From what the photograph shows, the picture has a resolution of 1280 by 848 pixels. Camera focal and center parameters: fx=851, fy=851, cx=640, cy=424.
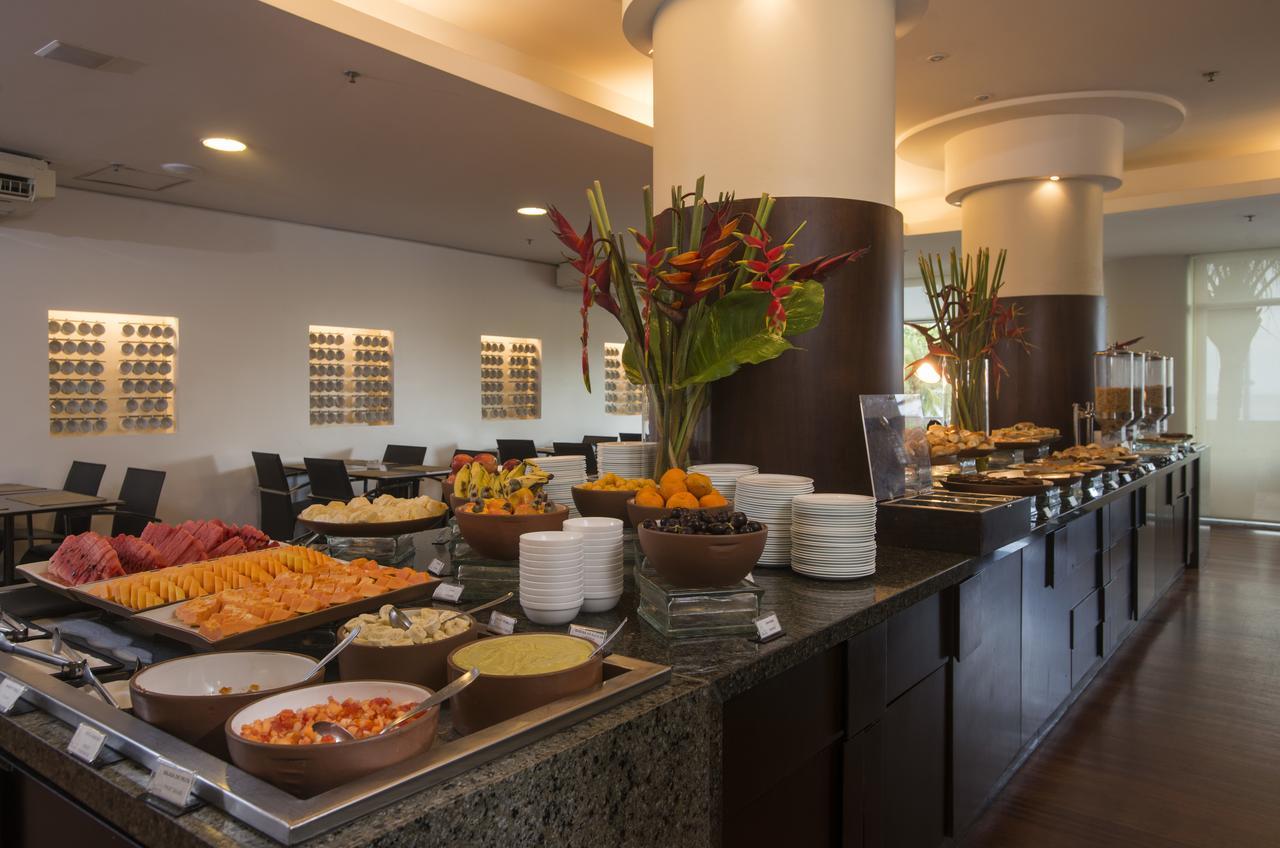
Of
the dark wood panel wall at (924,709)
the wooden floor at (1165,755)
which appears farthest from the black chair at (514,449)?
the dark wood panel wall at (924,709)

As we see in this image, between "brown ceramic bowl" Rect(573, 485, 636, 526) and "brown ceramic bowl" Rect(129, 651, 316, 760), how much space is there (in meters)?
1.00

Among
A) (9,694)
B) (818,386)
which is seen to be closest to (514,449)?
(818,386)

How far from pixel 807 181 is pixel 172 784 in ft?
7.16

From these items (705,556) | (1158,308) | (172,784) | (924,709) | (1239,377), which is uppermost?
(1158,308)

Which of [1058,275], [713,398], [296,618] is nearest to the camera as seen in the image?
[296,618]

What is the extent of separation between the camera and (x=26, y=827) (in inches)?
44.9

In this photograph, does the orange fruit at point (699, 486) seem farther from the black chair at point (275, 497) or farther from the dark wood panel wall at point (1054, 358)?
the black chair at point (275, 497)

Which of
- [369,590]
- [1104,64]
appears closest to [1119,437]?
[1104,64]

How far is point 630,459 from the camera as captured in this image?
240 cm

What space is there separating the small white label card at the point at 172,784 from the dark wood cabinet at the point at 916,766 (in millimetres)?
1378

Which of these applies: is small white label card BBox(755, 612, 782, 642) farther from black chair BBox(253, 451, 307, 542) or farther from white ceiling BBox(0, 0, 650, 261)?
black chair BBox(253, 451, 307, 542)

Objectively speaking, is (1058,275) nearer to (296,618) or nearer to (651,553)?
(651,553)

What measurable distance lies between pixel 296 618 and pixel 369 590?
168mm

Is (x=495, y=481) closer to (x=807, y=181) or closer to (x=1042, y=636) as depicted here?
(x=807, y=181)
